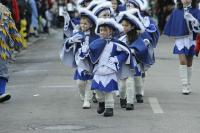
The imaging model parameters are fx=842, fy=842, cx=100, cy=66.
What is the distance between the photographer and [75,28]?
1309cm

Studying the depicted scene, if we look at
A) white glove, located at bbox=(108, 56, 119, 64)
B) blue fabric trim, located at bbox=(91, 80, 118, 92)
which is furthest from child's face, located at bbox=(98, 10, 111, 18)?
blue fabric trim, located at bbox=(91, 80, 118, 92)

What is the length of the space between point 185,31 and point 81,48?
2749mm

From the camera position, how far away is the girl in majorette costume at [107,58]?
38.0 ft

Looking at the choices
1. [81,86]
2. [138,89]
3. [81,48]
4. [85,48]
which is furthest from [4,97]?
[138,89]

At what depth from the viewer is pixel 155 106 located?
1261 cm

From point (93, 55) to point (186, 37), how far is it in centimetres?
292

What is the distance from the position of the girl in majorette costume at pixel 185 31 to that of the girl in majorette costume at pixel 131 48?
1.37 m

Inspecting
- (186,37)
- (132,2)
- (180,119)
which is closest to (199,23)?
(186,37)

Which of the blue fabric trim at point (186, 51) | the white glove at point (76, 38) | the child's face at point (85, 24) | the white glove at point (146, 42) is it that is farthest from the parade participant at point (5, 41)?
the blue fabric trim at point (186, 51)

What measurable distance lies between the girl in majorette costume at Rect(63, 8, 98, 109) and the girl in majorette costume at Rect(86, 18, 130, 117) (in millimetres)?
A: 285

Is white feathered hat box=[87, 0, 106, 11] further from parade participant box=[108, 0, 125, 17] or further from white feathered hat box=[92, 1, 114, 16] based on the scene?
parade participant box=[108, 0, 125, 17]

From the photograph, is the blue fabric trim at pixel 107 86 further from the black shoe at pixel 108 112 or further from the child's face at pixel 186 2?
the child's face at pixel 186 2

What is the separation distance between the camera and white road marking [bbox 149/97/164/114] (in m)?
12.1

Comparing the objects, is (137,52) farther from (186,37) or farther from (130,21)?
(186,37)
